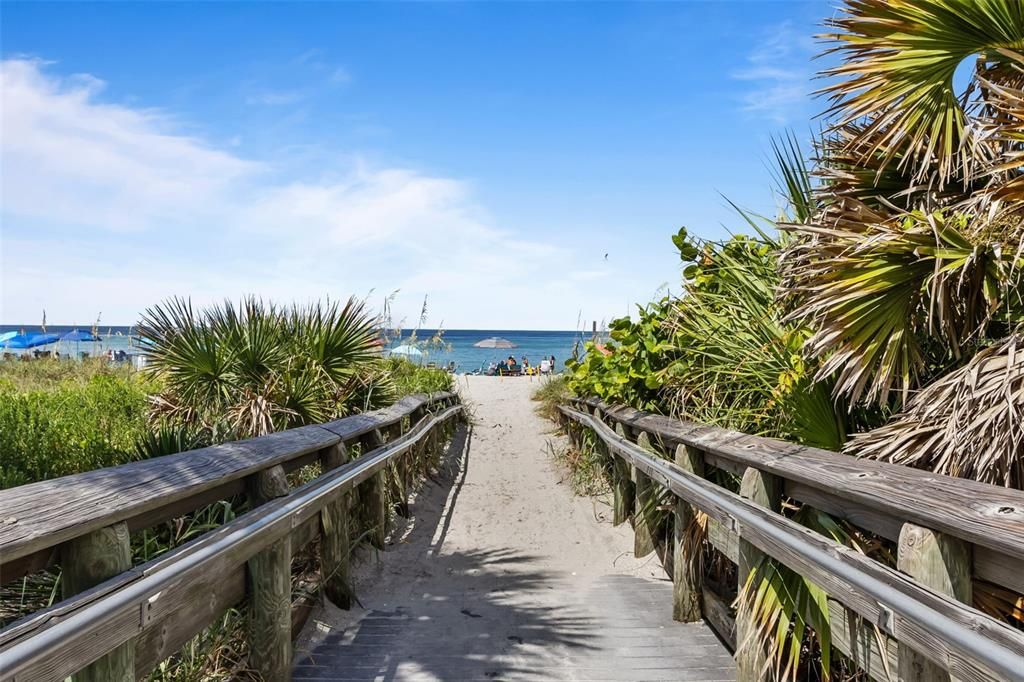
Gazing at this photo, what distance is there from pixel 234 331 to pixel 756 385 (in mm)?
4391

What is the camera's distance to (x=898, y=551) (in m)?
2.10

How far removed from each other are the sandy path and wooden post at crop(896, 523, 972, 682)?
160cm

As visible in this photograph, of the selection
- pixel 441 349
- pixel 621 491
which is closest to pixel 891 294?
pixel 621 491

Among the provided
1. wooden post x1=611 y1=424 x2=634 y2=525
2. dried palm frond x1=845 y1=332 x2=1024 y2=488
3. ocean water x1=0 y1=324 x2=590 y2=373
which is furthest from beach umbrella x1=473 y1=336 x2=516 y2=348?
dried palm frond x1=845 y1=332 x2=1024 y2=488

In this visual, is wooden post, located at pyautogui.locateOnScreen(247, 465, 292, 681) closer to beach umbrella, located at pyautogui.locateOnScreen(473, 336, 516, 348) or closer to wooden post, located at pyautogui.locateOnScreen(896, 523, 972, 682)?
wooden post, located at pyautogui.locateOnScreen(896, 523, 972, 682)

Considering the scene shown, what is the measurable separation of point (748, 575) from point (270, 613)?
2025mm

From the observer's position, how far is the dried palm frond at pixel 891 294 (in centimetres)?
298

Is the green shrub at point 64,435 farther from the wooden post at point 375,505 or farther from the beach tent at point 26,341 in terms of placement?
the beach tent at point 26,341

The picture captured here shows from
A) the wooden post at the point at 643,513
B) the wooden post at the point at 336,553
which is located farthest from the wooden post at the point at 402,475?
the wooden post at the point at 643,513

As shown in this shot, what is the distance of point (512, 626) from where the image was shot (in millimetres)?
4078

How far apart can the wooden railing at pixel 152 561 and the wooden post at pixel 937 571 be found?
205cm

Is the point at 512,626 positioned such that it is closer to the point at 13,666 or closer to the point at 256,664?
the point at 256,664

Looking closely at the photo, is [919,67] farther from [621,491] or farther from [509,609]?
[621,491]

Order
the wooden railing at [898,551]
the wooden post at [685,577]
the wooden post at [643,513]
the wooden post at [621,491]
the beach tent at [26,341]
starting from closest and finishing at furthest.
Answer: the wooden railing at [898,551] → the wooden post at [685,577] → the wooden post at [643,513] → the wooden post at [621,491] → the beach tent at [26,341]
